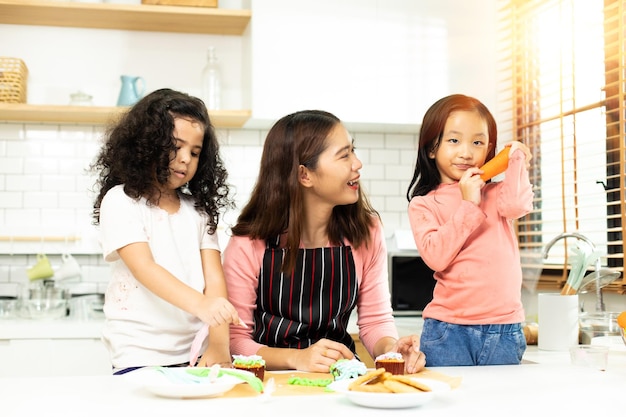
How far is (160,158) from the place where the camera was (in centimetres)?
194

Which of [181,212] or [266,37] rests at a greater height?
[266,37]

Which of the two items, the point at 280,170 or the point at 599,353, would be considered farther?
the point at 280,170

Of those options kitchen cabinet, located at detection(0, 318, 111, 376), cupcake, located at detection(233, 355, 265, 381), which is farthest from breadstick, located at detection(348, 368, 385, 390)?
kitchen cabinet, located at detection(0, 318, 111, 376)

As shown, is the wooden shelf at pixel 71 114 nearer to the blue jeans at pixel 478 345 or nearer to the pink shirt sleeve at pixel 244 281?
the pink shirt sleeve at pixel 244 281

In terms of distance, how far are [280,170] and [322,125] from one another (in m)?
0.16

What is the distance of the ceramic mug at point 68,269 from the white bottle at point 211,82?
2.95ft

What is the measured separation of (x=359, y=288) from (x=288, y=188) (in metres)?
0.34

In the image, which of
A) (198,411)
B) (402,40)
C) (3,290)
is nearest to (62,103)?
(3,290)

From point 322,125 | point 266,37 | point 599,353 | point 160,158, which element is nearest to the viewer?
point 599,353

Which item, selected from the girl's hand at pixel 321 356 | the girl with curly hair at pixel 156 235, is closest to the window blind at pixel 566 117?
the girl's hand at pixel 321 356

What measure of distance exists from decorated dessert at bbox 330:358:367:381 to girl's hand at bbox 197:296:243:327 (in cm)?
22

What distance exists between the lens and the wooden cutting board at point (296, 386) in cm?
143

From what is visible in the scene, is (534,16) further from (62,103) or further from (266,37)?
(62,103)

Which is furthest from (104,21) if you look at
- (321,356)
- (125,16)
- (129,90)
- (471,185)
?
(321,356)
